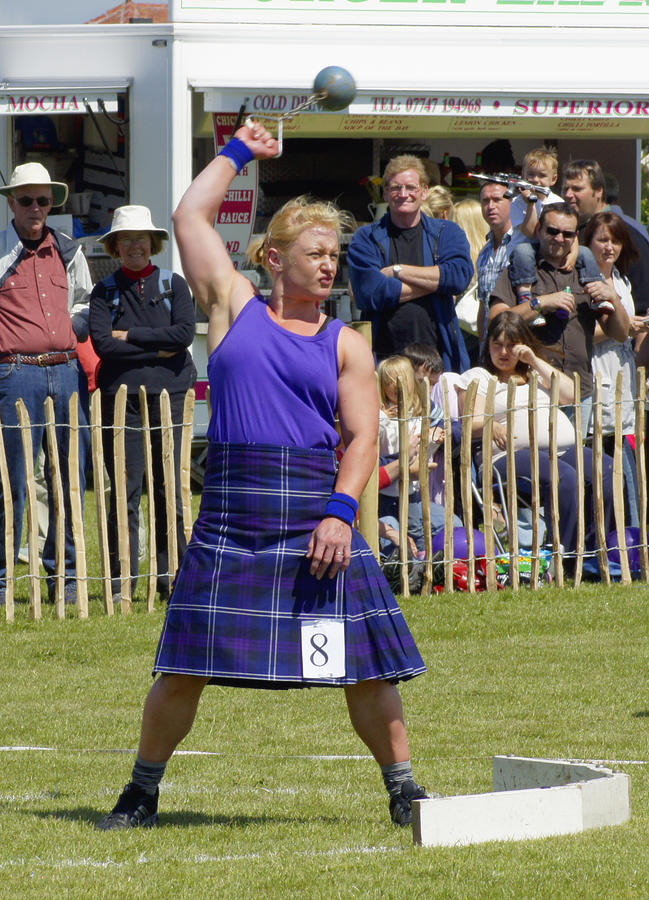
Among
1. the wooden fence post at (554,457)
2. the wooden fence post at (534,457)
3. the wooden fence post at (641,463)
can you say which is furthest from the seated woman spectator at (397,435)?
the wooden fence post at (641,463)

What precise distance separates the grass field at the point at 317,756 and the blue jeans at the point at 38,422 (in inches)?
16.0

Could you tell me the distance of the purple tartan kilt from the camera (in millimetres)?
4363

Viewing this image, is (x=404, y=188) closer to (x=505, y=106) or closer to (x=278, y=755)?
(x=505, y=106)

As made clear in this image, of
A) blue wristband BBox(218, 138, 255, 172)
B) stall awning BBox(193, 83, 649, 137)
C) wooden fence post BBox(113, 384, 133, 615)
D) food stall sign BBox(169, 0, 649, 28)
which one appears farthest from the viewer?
stall awning BBox(193, 83, 649, 137)

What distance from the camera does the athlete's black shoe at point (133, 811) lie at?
4484mm

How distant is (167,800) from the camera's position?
16.2ft

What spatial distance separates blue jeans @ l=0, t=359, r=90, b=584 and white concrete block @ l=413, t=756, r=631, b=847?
14.0 feet

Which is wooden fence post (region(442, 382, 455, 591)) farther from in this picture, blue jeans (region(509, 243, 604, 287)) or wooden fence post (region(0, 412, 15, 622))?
wooden fence post (region(0, 412, 15, 622))

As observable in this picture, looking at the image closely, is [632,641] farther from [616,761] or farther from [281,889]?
[281,889]

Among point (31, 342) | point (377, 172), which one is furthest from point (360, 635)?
point (377, 172)

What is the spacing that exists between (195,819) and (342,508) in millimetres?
1074

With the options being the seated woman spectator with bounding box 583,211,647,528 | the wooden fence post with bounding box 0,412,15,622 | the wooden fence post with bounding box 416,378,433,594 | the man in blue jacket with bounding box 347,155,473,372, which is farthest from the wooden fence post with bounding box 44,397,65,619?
the seated woman spectator with bounding box 583,211,647,528

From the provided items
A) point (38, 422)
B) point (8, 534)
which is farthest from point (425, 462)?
point (8, 534)

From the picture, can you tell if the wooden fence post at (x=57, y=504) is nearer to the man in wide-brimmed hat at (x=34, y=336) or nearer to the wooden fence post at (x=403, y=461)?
the man in wide-brimmed hat at (x=34, y=336)
